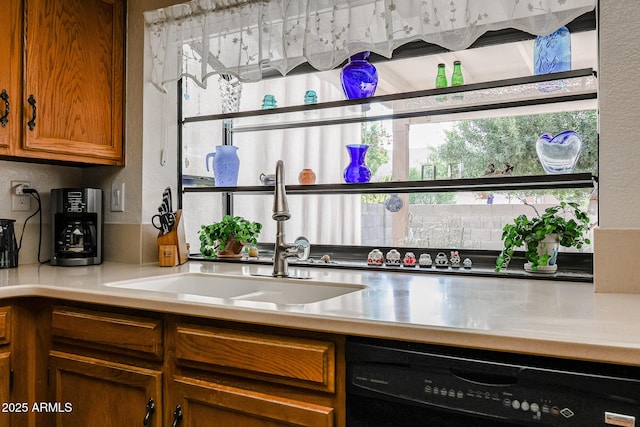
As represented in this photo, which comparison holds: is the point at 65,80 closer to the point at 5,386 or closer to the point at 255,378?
the point at 5,386

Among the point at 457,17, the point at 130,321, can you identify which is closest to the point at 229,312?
the point at 130,321

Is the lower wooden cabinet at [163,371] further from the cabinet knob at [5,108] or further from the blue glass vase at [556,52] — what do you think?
the blue glass vase at [556,52]

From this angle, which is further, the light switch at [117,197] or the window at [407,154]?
the light switch at [117,197]

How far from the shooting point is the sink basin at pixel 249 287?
171 centimetres

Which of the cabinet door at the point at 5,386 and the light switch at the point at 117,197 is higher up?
the light switch at the point at 117,197

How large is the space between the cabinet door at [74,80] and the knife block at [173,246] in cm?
44

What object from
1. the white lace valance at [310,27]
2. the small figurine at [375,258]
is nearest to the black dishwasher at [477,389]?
the small figurine at [375,258]

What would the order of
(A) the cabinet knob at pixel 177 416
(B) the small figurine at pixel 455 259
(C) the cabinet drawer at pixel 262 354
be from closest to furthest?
(C) the cabinet drawer at pixel 262 354, (A) the cabinet knob at pixel 177 416, (B) the small figurine at pixel 455 259

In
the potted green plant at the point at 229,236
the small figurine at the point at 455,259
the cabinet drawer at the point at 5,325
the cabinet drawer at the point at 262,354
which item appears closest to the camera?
the cabinet drawer at the point at 262,354

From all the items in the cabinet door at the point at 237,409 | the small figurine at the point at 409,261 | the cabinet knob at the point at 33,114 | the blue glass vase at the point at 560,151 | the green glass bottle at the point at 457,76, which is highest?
the green glass bottle at the point at 457,76

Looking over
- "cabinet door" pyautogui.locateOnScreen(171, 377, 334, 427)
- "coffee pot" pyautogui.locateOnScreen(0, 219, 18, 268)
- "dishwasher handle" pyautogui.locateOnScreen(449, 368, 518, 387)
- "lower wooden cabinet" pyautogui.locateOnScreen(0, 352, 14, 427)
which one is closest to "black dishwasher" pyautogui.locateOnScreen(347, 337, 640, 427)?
"dishwasher handle" pyautogui.locateOnScreen(449, 368, 518, 387)

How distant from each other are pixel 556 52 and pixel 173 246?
5.65 ft

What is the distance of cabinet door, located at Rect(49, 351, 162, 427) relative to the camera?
1481mm

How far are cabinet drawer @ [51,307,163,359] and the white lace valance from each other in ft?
3.63
